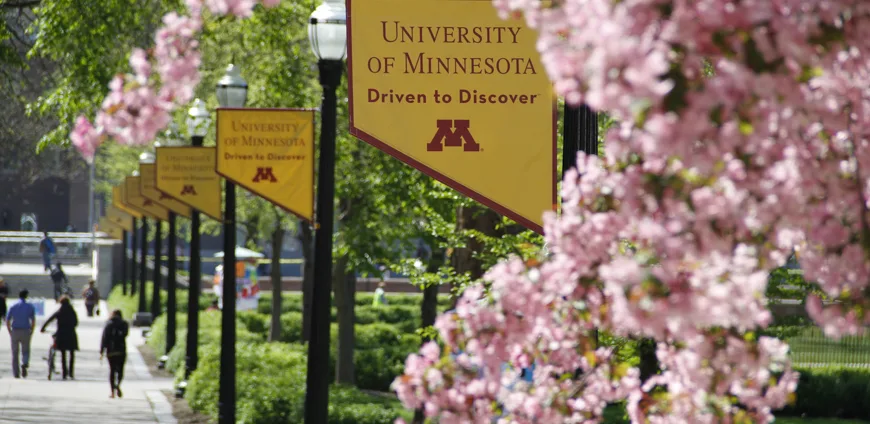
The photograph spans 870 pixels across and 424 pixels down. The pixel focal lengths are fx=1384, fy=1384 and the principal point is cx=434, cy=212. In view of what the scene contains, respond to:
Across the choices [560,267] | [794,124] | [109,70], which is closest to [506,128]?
[560,267]

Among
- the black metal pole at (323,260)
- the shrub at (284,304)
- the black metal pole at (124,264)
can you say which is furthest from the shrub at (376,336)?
the black metal pole at (323,260)

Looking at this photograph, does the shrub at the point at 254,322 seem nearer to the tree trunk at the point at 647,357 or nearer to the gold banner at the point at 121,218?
the gold banner at the point at 121,218

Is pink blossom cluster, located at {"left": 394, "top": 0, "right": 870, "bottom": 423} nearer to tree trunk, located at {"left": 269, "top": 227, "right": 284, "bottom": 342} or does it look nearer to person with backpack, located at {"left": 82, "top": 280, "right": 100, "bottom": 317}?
tree trunk, located at {"left": 269, "top": 227, "right": 284, "bottom": 342}

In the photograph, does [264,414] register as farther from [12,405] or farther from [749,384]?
[749,384]

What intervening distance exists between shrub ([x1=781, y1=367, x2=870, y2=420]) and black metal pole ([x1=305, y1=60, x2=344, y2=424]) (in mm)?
13399

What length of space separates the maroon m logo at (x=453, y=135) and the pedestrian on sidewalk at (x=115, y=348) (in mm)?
15125

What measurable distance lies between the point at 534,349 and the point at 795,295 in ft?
21.4

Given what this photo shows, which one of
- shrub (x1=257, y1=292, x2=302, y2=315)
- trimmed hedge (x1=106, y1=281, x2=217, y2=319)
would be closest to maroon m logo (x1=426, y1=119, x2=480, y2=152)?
trimmed hedge (x1=106, y1=281, x2=217, y2=319)

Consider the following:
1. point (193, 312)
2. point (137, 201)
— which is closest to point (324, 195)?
point (193, 312)

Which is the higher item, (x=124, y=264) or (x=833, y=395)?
(x=124, y=264)

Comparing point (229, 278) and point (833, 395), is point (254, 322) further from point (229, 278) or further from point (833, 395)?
point (229, 278)

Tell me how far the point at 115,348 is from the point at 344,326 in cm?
508

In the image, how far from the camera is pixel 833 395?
74.1ft

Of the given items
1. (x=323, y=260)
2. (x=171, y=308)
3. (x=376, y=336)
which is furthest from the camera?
(x=376, y=336)
